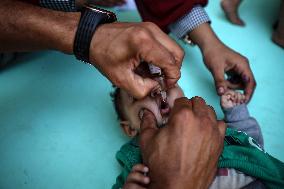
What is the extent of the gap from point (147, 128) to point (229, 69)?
1.59 ft

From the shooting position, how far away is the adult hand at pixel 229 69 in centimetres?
122

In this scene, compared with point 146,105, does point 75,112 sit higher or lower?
lower

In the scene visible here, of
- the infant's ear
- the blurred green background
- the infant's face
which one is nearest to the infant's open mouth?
the infant's face

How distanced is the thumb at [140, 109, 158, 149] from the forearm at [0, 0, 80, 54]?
0.82ft

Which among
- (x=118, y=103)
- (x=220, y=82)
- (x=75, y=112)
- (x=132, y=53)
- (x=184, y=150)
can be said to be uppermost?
(x=132, y=53)

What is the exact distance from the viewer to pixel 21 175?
1129mm

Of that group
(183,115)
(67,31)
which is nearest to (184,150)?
(183,115)

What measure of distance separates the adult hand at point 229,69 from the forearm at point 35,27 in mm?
551

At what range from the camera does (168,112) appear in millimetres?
1042

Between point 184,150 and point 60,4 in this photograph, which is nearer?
point 184,150

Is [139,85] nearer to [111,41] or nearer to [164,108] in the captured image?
[111,41]

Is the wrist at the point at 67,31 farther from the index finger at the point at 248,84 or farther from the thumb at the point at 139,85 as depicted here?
the index finger at the point at 248,84

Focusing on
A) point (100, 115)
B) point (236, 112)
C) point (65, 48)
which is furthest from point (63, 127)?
point (236, 112)

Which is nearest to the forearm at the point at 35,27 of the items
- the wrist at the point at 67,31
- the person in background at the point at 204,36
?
the wrist at the point at 67,31
